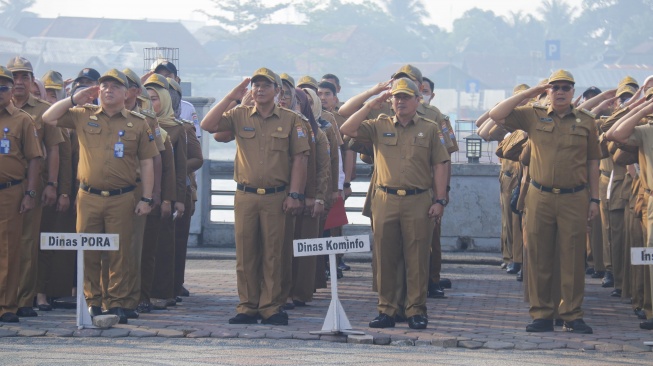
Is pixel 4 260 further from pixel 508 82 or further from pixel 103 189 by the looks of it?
pixel 508 82

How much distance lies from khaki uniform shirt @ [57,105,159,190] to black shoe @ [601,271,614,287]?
6.08m

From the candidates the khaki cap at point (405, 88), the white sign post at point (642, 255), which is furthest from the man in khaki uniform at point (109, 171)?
the white sign post at point (642, 255)

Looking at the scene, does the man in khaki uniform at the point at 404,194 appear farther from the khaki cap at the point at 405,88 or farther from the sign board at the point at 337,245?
the sign board at the point at 337,245

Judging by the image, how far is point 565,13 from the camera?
151375 millimetres

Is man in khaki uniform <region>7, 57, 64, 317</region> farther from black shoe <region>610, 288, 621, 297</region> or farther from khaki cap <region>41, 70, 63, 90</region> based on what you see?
black shoe <region>610, 288, 621, 297</region>

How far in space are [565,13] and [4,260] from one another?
143 metres

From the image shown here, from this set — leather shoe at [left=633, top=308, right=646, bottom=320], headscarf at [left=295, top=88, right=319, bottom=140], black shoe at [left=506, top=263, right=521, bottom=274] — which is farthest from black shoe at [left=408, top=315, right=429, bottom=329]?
black shoe at [left=506, top=263, right=521, bottom=274]

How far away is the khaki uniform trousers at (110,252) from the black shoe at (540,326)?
11.2 ft

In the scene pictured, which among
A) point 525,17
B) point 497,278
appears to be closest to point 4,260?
point 497,278

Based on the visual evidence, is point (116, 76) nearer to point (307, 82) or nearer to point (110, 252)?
point (110, 252)

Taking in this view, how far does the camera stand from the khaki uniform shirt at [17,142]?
12148 mm

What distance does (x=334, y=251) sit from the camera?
11617 mm

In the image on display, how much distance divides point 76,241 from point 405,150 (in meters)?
2.86

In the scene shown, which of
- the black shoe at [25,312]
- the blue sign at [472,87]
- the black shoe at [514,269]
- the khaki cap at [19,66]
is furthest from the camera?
the blue sign at [472,87]
